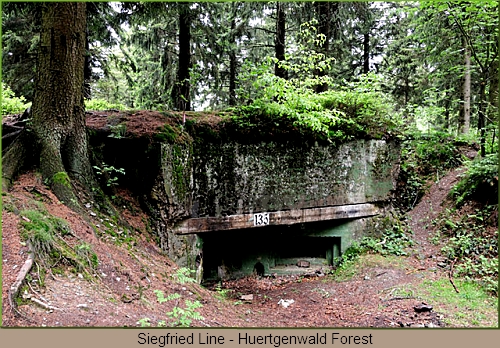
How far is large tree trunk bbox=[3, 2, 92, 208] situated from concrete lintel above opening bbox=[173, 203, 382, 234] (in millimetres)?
2579

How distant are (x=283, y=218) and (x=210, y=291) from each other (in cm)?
300

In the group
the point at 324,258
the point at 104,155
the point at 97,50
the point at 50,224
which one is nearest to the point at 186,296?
the point at 50,224

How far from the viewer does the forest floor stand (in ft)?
11.2

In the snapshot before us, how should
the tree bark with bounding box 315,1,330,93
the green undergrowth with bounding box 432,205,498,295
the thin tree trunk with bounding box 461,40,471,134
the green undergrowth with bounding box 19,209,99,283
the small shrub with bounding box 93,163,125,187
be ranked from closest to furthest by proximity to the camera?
the green undergrowth with bounding box 19,209,99,283 < the small shrub with bounding box 93,163,125,187 < the green undergrowth with bounding box 432,205,498,295 < the tree bark with bounding box 315,1,330,93 < the thin tree trunk with bounding box 461,40,471,134

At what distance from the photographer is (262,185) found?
8.40 metres

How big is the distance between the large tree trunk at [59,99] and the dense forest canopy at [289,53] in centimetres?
182

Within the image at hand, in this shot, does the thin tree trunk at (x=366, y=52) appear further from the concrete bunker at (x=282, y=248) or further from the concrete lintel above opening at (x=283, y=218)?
the concrete bunker at (x=282, y=248)

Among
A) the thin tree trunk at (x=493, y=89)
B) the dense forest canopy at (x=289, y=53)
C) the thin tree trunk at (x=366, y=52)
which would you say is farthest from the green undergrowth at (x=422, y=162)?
the thin tree trunk at (x=366, y=52)

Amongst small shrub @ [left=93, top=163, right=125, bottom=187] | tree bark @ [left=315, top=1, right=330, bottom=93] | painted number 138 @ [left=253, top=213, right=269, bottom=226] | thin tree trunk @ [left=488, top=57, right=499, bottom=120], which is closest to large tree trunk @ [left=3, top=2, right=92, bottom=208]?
small shrub @ [left=93, top=163, right=125, bottom=187]

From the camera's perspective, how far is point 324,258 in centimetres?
953

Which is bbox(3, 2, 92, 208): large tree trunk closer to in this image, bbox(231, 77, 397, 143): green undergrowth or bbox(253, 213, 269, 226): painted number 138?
bbox(231, 77, 397, 143): green undergrowth

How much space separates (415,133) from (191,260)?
8.99 metres

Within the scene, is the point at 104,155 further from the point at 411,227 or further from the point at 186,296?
the point at 411,227

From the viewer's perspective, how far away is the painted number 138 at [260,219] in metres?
8.29
